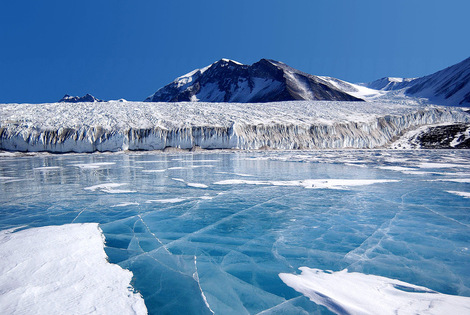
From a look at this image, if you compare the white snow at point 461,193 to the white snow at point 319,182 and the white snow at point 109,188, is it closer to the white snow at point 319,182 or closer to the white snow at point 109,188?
the white snow at point 319,182

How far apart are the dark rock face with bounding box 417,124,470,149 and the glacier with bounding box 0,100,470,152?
290 cm

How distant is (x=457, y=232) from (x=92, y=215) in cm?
672

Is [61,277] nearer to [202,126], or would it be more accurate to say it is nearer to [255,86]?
[202,126]

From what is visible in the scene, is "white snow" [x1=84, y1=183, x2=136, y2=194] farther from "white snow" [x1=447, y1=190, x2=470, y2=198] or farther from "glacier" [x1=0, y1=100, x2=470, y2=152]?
"glacier" [x1=0, y1=100, x2=470, y2=152]

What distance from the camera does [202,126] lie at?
2956 cm

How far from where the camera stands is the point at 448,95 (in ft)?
214

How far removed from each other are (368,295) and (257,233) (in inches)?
82.1

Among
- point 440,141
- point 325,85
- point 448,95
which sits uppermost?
point 325,85

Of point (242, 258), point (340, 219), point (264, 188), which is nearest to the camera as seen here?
point (242, 258)

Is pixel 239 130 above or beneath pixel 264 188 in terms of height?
above

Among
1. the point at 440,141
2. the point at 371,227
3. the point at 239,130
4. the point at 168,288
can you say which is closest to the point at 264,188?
the point at 371,227

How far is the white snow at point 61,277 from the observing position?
2418mm

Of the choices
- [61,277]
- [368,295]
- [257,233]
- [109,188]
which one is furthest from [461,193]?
[109,188]

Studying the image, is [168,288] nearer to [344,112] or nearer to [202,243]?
[202,243]
